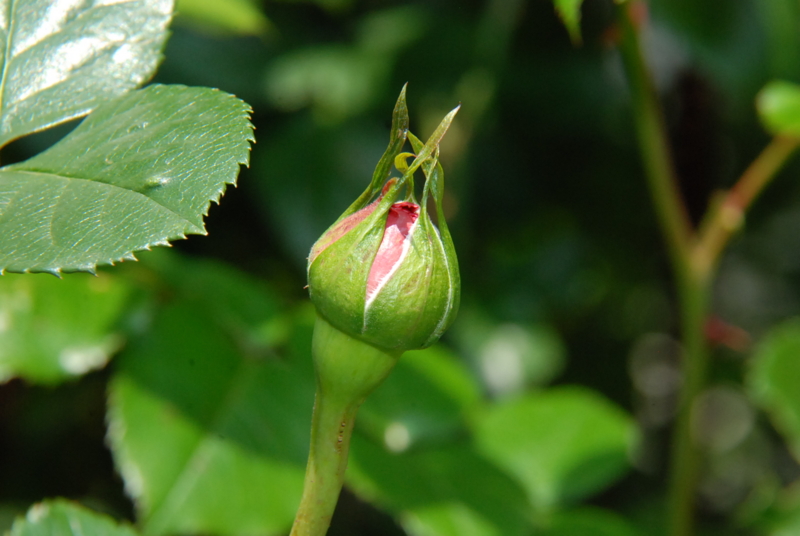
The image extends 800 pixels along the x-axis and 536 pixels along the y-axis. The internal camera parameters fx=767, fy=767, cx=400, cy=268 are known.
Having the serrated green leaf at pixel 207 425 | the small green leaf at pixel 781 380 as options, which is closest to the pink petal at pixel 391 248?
the serrated green leaf at pixel 207 425

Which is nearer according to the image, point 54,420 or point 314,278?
point 314,278

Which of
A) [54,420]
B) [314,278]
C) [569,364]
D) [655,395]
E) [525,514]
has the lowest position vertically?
[655,395]

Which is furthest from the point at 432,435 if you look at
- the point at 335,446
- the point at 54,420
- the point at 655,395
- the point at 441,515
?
the point at 655,395

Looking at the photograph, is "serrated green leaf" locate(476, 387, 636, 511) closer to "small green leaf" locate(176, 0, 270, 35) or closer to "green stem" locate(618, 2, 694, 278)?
"green stem" locate(618, 2, 694, 278)

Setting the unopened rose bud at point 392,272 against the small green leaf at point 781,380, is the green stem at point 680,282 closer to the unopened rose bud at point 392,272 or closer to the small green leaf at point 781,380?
the small green leaf at point 781,380

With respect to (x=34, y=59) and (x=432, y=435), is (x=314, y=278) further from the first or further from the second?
(x=432, y=435)

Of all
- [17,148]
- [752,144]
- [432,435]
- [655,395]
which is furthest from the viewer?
[655,395]

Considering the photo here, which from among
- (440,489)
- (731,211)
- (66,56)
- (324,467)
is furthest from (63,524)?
(731,211)
